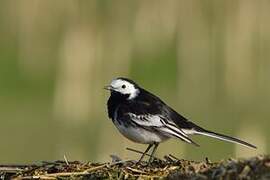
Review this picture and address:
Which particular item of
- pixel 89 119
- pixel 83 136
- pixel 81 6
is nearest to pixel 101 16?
pixel 81 6

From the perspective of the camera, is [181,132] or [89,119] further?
[89,119]

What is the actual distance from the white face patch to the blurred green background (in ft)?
29.0

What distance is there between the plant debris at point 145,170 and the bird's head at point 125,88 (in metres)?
2.69

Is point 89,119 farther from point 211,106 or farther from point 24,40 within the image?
point 24,40

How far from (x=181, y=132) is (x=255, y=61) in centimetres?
1947

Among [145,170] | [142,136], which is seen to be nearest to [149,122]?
[142,136]

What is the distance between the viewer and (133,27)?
1147 inches

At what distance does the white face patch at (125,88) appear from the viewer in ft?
35.0

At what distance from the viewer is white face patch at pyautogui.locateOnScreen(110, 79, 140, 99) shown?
35.0 ft

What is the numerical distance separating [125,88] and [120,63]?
16.1 m

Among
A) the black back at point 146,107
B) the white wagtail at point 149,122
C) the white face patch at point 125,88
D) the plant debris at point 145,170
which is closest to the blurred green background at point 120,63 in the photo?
the white face patch at point 125,88

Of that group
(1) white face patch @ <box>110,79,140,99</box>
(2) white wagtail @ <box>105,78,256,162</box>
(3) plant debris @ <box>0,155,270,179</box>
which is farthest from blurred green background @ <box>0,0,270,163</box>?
(3) plant debris @ <box>0,155,270,179</box>

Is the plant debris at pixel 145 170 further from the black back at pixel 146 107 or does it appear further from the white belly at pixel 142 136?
the black back at pixel 146 107

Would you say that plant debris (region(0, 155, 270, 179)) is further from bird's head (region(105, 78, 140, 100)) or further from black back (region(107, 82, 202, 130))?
bird's head (region(105, 78, 140, 100))
